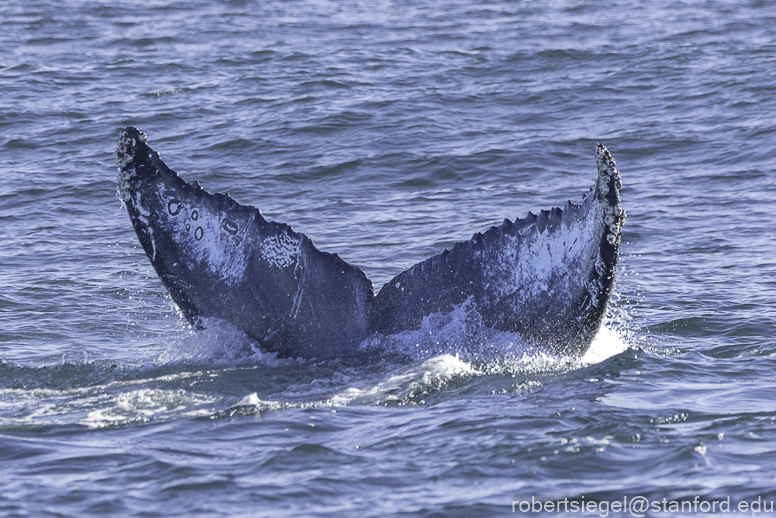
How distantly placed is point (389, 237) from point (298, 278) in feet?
20.8

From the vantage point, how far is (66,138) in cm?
1850

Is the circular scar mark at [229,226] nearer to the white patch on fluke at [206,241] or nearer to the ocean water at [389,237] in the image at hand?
the white patch on fluke at [206,241]

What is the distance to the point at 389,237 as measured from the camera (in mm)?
13414

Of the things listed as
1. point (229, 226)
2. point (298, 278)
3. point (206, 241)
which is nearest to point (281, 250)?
point (298, 278)

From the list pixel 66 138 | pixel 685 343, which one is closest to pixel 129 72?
pixel 66 138

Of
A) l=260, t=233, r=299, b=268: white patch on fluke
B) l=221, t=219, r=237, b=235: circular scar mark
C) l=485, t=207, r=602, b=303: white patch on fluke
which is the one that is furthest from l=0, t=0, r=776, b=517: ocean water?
l=221, t=219, r=237, b=235: circular scar mark

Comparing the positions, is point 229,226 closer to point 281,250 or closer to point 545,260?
point 281,250

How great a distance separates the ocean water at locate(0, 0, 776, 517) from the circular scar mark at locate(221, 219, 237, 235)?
78 cm

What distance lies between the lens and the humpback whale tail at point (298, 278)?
22.6 feet

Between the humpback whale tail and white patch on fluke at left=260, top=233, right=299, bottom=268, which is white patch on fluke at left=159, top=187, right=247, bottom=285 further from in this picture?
white patch on fluke at left=260, top=233, right=299, bottom=268

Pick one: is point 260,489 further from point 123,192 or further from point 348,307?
point 123,192

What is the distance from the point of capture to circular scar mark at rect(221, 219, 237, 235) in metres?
7.16

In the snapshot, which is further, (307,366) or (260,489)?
(307,366)

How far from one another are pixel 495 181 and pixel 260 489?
34.4 feet
